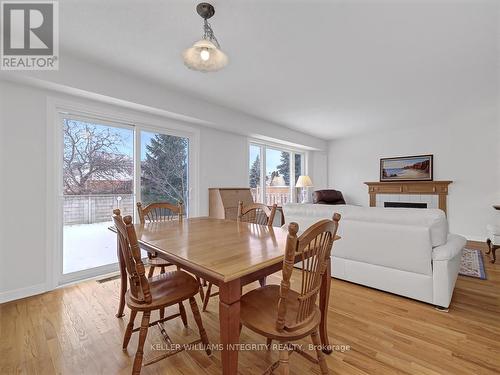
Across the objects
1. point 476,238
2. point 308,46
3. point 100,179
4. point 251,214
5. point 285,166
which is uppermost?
point 308,46

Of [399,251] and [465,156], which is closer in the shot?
[399,251]

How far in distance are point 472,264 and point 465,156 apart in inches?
101

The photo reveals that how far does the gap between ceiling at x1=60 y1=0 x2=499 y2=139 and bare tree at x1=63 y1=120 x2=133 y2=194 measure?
854mm

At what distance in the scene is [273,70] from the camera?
2.70 meters

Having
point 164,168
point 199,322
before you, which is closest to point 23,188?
point 164,168

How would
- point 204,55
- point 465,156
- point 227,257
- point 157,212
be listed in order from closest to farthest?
1. point 227,257
2. point 204,55
3. point 157,212
4. point 465,156

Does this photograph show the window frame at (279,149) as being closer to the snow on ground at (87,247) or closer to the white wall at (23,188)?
the snow on ground at (87,247)

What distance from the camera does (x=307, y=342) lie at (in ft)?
5.58

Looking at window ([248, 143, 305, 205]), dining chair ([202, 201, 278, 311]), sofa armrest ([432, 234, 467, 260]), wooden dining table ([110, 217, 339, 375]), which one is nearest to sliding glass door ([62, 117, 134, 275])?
Result: wooden dining table ([110, 217, 339, 375])

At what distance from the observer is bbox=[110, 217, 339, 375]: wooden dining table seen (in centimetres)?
106

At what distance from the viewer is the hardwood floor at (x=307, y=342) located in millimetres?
1455

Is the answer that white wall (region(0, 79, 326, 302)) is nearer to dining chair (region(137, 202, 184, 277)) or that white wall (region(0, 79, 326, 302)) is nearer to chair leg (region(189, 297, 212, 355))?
dining chair (region(137, 202, 184, 277))

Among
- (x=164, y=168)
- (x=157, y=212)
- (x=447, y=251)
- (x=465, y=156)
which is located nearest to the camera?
(x=447, y=251)

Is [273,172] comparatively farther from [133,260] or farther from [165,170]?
[133,260]
